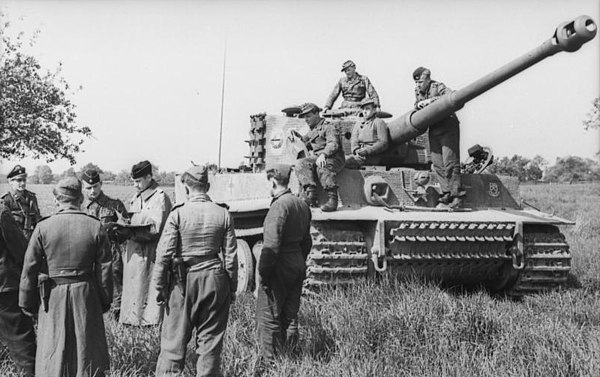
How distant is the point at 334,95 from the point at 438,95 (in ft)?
6.91

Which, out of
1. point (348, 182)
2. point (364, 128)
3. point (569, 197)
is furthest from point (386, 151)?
point (569, 197)

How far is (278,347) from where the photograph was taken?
17.7ft


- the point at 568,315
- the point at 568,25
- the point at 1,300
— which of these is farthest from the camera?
the point at 568,315

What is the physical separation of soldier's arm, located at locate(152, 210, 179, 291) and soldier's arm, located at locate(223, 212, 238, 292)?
341mm

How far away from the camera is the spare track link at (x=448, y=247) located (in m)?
7.73

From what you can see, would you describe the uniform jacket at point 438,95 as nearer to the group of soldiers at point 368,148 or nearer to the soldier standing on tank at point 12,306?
the group of soldiers at point 368,148

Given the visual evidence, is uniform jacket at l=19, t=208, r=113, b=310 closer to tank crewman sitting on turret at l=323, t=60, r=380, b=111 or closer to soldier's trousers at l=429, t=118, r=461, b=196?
soldier's trousers at l=429, t=118, r=461, b=196

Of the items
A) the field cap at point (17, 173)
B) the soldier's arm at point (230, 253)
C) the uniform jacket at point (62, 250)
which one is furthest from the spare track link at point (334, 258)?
the field cap at point (17, 173)

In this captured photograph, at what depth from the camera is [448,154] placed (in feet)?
27.9

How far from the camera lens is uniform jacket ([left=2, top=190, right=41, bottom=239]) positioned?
823 cm

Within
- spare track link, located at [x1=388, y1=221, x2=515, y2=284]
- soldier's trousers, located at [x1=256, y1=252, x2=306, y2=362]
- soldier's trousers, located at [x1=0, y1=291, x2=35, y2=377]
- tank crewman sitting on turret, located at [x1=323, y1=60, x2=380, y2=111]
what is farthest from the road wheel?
soldier's trousers, located at [x1=0, y1=291, x2=35, y2=377]

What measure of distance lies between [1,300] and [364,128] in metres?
5.24

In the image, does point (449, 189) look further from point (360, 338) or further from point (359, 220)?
point (360, 338)

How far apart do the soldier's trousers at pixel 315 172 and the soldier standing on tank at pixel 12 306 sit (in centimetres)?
360
